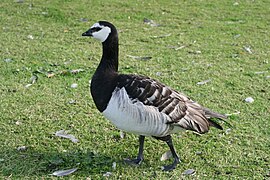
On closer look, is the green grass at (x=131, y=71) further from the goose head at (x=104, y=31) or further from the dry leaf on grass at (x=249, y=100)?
the goose head at (x=104, y=31)

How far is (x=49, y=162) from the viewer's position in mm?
4410

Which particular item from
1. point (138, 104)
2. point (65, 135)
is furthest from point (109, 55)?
point (65, 135)

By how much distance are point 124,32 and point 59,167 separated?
4.94m

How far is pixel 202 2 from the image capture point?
11.2 m

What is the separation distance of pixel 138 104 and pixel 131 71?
2791 mm

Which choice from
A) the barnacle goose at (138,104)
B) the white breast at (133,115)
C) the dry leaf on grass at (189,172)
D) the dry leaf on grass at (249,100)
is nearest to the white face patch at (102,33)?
the barnacle goose at (138,104)

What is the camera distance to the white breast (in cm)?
402

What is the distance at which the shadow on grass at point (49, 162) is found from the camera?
4.27m

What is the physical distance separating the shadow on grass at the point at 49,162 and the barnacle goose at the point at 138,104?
1.32 ft

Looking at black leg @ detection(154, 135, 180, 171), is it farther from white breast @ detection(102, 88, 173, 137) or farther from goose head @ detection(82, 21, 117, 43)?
goose head @ detection(82, 21, 117, 43)

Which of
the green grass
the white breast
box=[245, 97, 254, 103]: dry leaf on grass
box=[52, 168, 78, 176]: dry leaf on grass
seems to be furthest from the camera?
box=[245, 97, 254, 103]: dry leaf on grass

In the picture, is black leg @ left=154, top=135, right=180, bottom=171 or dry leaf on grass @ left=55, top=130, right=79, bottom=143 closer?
black leg @ left=154, top=135, right=180, bottom=171

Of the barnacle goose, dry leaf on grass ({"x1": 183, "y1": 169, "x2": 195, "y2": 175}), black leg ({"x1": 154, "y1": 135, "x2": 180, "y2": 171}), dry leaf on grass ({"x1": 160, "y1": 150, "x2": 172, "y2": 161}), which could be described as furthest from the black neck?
dry leaf on grass ({"x1": 183, "y1": 169, "x2": 195, "y2": 175})

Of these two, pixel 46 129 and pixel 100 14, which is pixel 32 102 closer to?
pixel 46 129
